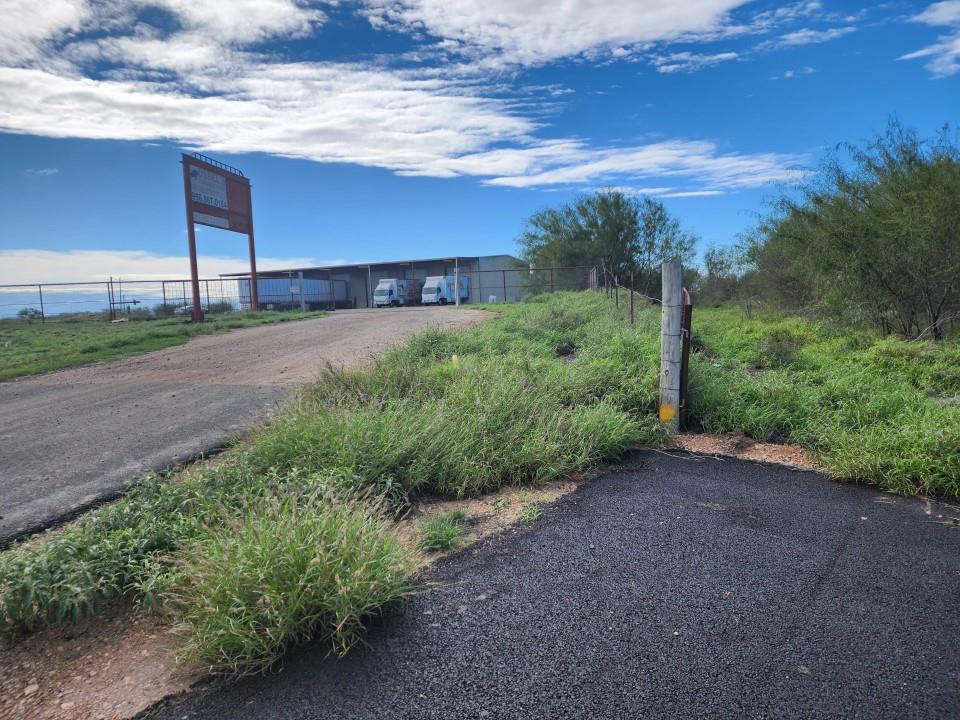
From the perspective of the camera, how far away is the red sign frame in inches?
859

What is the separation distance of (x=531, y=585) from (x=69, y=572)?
7.31 ft

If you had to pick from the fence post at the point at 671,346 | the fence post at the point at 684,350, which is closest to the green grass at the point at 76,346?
the fence post at the point at 671,346

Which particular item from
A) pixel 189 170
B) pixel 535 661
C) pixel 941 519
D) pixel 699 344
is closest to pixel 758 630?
pixel 535 661

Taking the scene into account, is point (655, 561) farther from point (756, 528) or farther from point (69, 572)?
point (69, 572)

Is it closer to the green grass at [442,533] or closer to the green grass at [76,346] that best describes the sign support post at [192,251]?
the green grass at [76,346]

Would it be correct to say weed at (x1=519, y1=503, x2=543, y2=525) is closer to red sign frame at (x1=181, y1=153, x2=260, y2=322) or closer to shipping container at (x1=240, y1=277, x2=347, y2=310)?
red sign frame at (x1=181, y1=153, x2=260, y2=322)

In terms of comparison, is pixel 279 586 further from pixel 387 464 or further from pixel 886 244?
pixel 886 244

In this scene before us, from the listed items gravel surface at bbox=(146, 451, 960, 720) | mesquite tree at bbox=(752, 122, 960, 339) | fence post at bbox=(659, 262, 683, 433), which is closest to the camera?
gravel surface at bbox=(146, 451, 960, 720)

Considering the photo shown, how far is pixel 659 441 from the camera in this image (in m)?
5.61

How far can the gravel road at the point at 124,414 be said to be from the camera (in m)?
4.50

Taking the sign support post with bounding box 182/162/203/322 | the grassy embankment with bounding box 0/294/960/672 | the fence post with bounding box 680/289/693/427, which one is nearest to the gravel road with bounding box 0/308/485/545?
the grassy embankment with bounding box 0/294/960/672

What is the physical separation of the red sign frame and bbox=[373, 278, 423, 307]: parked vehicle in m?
11.9

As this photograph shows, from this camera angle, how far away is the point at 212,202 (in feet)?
76.0

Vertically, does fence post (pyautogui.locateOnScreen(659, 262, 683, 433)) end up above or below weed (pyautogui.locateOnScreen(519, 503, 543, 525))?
above
